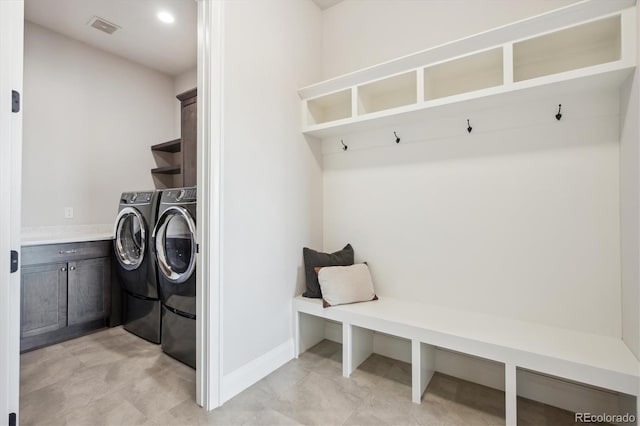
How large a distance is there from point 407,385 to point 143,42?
12.8 feet

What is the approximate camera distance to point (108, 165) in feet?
11.0

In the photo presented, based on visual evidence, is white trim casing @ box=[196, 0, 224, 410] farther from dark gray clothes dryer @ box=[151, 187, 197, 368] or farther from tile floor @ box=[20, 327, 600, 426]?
dark gray clothes dryer @ box=[151, 187, 197, 368]

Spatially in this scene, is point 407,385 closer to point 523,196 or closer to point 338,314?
point 338,314

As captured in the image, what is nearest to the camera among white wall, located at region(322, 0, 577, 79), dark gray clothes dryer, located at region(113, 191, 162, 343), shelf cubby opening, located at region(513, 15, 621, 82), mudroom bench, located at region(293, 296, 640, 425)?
mudroom bench, located at region(293, 296, 640, 425)

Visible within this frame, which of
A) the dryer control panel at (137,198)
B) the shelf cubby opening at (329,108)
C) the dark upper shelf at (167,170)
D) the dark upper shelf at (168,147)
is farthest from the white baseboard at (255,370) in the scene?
the dark upper shelf at (168,147)

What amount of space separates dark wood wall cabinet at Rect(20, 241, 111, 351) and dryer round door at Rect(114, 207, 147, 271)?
0.77 ft

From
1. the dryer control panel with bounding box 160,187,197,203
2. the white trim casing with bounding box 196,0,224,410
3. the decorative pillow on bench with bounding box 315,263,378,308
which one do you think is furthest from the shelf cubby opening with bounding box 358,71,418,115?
the dryer control panel with bounding box 160,187,197,203

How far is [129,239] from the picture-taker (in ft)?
9.23

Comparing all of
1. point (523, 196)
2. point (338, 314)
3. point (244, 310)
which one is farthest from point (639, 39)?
point (244, 310)

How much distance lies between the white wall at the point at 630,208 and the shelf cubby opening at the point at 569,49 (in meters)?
0.19

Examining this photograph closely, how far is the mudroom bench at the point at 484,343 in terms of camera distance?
1344mm

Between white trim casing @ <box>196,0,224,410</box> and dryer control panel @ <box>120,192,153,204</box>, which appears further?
dryer control panel @ <box>120,192,153,204</box>

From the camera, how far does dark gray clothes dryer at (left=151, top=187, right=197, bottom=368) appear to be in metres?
2.12

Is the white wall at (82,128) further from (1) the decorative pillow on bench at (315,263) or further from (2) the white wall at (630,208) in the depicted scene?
(2) the white wall at (630,208)
